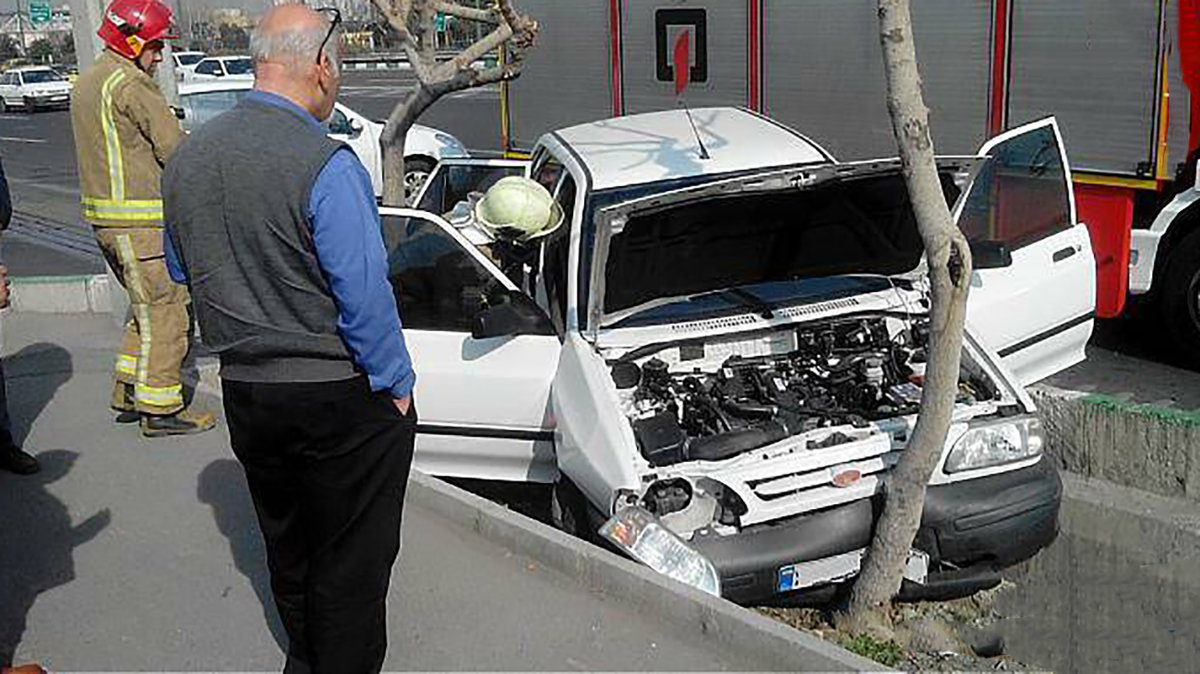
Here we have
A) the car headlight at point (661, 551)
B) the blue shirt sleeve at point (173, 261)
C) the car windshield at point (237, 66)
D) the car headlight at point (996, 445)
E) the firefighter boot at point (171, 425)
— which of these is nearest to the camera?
the blue shirt sleeve at point (173, 261)

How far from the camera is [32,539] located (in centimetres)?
462

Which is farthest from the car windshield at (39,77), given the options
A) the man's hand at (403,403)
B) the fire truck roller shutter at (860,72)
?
the man's hand at (403,403)

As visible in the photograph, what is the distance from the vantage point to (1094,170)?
737 centimetres

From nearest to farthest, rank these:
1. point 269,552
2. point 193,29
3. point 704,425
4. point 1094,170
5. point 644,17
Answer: point 269,552
point 704,425
point 1094,170
point 644,17
point 193,29

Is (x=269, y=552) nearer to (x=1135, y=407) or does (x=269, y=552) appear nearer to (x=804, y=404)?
(x=804, y=404)

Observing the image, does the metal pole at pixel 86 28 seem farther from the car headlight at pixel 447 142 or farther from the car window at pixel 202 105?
the car window at pixel 202 105

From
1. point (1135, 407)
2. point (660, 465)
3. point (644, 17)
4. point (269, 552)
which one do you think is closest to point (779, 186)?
point (660, 465)

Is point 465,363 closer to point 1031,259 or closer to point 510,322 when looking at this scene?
point 510,322

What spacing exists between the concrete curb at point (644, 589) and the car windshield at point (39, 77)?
40.8 m

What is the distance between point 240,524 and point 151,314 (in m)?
1.33

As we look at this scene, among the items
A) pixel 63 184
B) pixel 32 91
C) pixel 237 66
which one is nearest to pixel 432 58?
pixel 63 184

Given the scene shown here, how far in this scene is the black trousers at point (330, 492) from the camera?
297 centimetres

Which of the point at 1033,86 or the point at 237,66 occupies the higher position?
the point at 1033,86

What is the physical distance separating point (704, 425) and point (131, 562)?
2149mm
